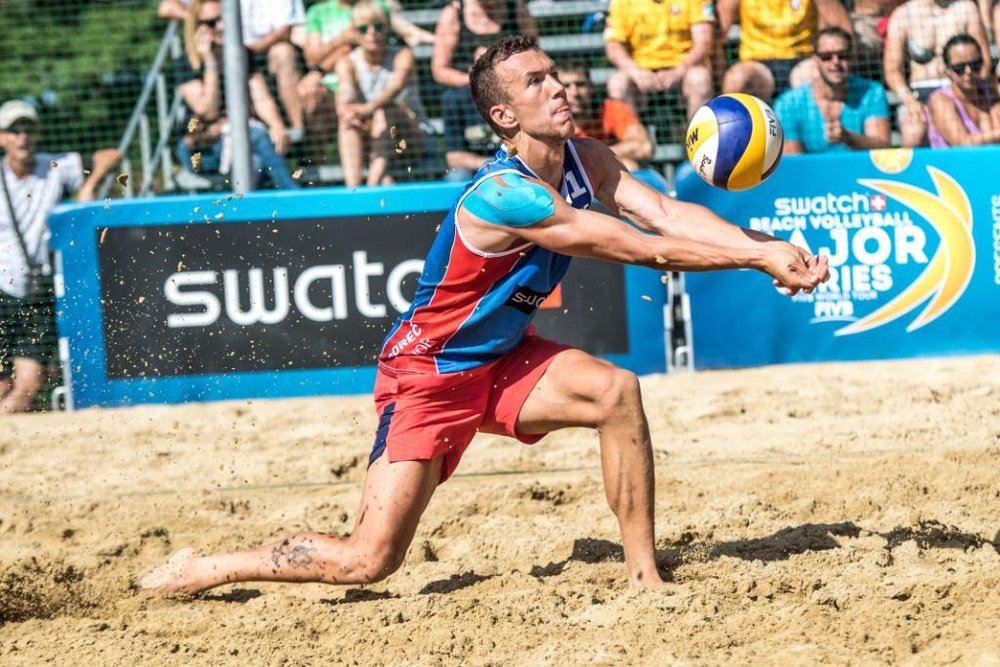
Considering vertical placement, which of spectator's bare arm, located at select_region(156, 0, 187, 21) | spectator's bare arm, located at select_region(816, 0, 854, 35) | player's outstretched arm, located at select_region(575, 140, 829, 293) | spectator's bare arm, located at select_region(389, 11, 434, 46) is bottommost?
player's outstretched arm, located at select_region(575, 140, 829, 293)

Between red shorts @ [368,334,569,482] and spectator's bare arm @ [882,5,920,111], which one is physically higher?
spectator's bare arm @ [882,5,920,111]

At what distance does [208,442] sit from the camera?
7109mm

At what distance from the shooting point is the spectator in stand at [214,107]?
8.61 metres

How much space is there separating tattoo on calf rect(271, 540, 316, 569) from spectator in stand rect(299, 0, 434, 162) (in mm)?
4828

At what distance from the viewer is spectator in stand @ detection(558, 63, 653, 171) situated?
8.45 m

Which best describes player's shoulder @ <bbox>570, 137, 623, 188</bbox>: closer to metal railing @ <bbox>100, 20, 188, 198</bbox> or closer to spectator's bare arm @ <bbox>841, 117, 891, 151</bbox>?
spectator's bare arm @ <bbox>841, 117, 891, 151</bbox>

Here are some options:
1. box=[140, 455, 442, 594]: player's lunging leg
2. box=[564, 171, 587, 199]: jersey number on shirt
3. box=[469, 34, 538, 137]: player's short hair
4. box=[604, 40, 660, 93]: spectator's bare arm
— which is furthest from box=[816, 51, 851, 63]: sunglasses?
box=[140, 455, 442, 594]: player's lunging leg

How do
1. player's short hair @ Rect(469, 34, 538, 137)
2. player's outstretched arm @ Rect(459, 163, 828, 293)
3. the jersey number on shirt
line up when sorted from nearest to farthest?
player's outstretched arm @ Rect(459, 163, 828, 293)
player's short hair @ Rect(469, 34, 538, 137)
the jersey number on shirt

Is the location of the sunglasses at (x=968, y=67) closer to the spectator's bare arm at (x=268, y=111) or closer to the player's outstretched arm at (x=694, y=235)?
the spectator's bare arm at (x=268, y=111)

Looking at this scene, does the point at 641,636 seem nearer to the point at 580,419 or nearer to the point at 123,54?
the point at 580,419

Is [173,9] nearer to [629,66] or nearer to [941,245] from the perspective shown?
[629,66]

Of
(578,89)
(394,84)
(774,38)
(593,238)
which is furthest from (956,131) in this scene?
(593,238)

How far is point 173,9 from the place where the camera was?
368 inches

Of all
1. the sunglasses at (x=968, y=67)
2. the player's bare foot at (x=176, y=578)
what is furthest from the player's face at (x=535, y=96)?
the sunglasses at (x=968, y=67)
